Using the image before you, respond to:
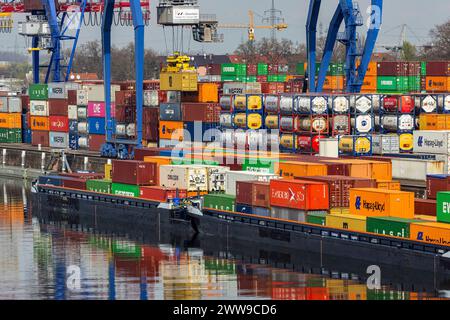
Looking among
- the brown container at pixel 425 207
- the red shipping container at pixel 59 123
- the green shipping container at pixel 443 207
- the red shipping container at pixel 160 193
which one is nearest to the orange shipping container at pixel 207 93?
the red shipping container at pixel 160 193

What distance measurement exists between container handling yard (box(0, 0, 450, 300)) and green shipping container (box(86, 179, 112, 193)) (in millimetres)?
197

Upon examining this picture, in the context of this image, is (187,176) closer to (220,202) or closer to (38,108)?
(220,202)

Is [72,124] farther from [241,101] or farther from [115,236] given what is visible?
[115,236]

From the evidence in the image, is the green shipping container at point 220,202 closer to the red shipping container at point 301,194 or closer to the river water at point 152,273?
the river water at point 152,273

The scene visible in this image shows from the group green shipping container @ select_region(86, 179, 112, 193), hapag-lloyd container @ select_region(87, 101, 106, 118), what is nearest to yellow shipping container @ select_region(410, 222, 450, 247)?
green shipping container @ select_region(86, 179, 112, 193)

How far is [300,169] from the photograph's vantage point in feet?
232

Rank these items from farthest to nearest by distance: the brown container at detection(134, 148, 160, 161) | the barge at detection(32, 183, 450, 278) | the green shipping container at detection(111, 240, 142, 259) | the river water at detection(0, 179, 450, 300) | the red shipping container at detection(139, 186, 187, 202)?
the brown container at detection(134, 148, 160, 161) < the red shipping container at detection(139, 186, 187, 202) < the green shipping container at detection(111, 240, 142, 259) < the barge at detection(32, 183, 450, 278) < the river water at detection(0, 179, 450, 300)

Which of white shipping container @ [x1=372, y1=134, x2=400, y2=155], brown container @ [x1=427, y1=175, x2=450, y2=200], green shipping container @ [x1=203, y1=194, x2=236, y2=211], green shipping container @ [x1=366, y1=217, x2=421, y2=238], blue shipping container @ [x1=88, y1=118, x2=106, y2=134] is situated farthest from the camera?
blue shipping container @ [x1=88, y1=118, x2=106, y2=134]

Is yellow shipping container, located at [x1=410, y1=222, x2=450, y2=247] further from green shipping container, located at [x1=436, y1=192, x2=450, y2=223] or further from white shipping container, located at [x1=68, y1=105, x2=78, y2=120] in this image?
white shipping container, located at [x1=68, y1=105, x2=78, y2=120]

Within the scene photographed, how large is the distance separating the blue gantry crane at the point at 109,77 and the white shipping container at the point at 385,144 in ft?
69.6

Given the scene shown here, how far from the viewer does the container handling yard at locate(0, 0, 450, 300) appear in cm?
6009

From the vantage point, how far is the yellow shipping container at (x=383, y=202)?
61.4m

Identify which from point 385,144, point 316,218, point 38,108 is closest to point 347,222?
point 316,218

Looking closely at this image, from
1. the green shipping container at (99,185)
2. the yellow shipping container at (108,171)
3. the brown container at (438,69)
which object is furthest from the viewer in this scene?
the brown container at (438,69)
